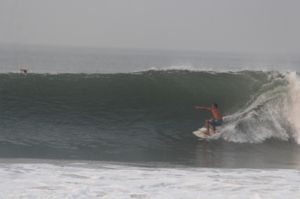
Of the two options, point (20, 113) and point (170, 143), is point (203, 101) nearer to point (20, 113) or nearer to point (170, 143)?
point (170, 143)

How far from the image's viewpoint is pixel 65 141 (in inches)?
513

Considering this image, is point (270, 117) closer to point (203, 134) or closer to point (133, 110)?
point (203, 134)

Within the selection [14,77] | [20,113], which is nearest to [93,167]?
[20,113]

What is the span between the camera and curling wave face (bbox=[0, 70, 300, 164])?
13039 mm

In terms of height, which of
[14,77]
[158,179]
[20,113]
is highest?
[14,77]

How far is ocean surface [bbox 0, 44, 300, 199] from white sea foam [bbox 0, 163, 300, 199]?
16 mm

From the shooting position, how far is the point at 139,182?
7727 millimetres

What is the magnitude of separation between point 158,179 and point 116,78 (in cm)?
1086

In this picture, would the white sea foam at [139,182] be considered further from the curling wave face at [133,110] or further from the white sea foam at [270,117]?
the white sea foam at [270,117]

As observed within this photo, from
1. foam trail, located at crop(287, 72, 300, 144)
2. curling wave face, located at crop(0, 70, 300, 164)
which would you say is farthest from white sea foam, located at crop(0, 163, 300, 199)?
foam trail, located at crop(287, 72, 300, 144)

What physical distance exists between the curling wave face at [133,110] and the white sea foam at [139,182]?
277cm

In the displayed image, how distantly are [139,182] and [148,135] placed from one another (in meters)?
6.55

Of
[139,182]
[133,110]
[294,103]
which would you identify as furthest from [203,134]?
[139,182]

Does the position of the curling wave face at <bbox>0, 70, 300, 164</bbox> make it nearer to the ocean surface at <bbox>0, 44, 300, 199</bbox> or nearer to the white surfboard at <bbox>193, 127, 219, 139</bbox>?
the ocean surface at <bbox>0, 44, 300, 199</bbox>
